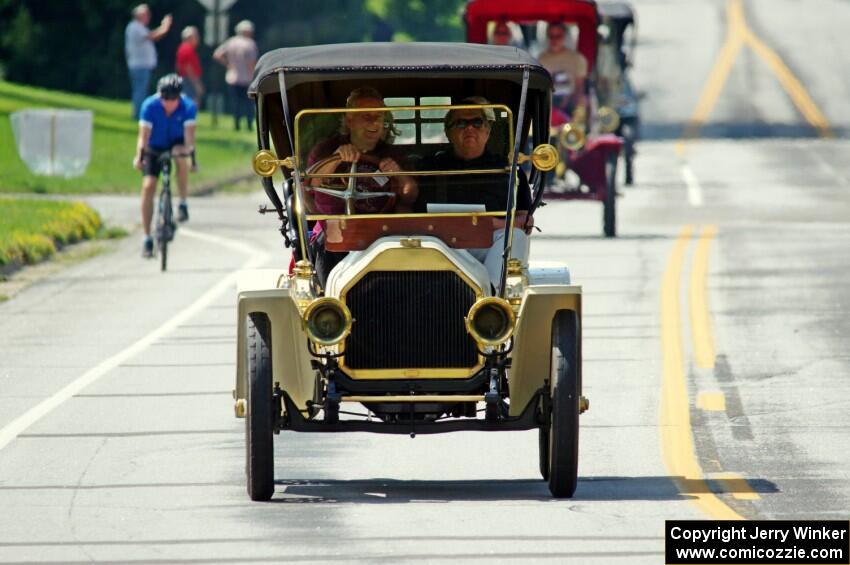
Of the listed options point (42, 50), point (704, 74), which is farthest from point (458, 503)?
point (704, 74)

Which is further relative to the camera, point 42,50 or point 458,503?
point 42,50

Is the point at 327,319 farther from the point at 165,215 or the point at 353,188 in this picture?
the point at 165,215

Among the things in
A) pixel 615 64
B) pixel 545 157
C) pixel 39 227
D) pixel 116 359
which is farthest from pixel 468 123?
pixel 615 64

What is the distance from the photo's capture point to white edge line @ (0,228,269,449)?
12.3m

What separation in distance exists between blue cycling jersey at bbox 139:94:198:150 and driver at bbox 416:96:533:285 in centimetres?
1064

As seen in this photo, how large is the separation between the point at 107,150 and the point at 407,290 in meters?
24.1

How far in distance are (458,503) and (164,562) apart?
5.77ft

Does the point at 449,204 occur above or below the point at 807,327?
above

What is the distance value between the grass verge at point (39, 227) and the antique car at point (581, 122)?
5.25 meters

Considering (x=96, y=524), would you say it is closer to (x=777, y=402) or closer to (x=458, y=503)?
(x=458, y=503)

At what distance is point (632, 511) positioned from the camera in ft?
31.1

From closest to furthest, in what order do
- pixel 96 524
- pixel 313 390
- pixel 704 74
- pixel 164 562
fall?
pixel 164 562 < pixel 96 524 < pixel 313 390 < pixel 704 74

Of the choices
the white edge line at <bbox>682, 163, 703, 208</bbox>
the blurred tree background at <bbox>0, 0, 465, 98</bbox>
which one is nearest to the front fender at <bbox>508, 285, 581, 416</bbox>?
the white edge line at <bbox>682, 163, 703, 208</bbox>

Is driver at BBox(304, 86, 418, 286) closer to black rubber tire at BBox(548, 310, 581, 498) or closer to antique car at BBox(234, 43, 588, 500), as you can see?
antique car at BBox(234, 43, 588, 500)
